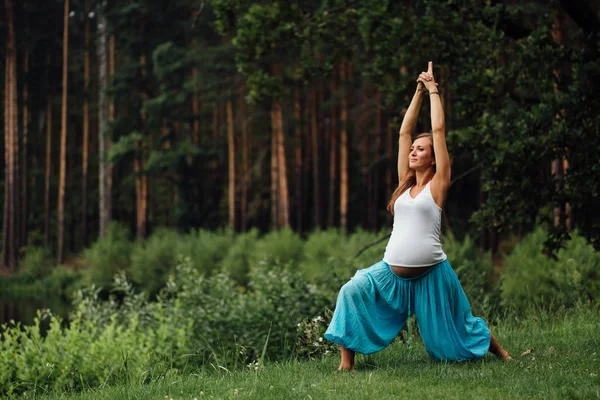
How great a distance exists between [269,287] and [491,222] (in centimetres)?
364

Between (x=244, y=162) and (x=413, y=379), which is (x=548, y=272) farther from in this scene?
(x=244, y=162)

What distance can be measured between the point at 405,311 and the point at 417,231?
742mm

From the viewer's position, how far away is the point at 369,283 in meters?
6.32

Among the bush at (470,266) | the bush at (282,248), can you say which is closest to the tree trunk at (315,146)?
the bush at (282,248)

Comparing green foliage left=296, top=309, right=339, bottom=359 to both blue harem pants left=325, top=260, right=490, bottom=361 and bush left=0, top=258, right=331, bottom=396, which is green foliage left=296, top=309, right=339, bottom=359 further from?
bush left=0, top=258, right=331, bottom=396

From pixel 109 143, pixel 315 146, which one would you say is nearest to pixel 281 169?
pixel 315 146

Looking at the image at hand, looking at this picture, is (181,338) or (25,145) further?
(25,145)

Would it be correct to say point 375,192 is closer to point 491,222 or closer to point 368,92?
point 368,92

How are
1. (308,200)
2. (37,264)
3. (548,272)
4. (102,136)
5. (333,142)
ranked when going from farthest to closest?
(308,200) < (102,136) < (37,264) < (333,142) < (548,272)

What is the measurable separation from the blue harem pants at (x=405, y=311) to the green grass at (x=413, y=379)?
0.57ft

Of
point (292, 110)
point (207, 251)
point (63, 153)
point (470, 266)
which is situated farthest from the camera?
point (63, 153)

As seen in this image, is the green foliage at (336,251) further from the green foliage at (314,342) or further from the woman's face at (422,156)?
the woman's face at (422,156)

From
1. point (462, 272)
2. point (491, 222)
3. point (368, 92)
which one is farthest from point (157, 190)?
point (491, 222)

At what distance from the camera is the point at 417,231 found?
6152 millimetres
